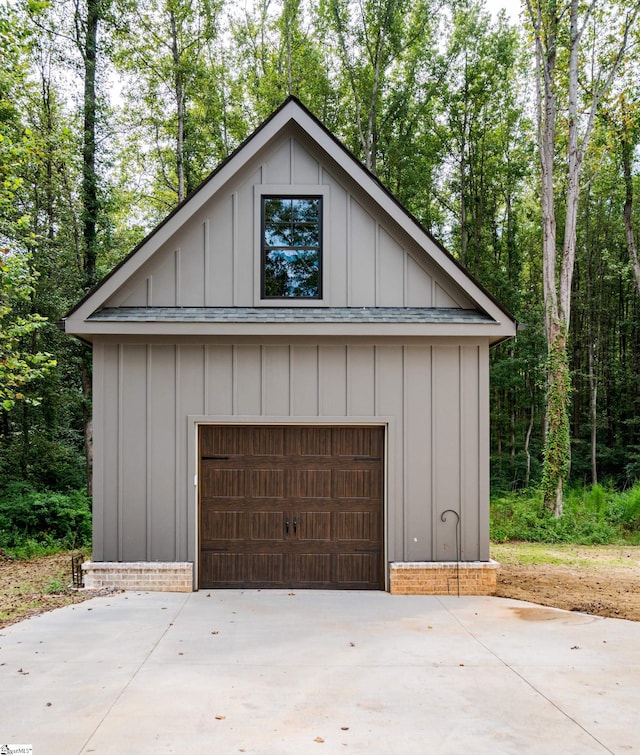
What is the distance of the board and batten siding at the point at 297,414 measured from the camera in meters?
8.86

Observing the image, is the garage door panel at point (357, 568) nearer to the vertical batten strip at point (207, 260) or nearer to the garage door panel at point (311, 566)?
the garage door panel at point (311, 566)

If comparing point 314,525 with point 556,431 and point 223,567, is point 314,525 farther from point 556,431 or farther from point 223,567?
point 556,431

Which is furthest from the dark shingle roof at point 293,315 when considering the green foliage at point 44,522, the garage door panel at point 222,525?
the green foliage at point 44,522

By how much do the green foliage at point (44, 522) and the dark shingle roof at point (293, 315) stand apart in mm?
6699

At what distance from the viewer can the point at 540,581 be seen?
393 inches

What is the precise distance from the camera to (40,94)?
1862 centimetres

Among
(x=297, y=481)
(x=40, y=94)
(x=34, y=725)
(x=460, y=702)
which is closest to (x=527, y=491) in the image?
(x=297, y=481)

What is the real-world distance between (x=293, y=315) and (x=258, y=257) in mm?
1087

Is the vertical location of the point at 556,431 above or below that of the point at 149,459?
below

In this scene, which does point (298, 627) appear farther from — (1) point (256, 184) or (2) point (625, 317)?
(2) point (625, 317)

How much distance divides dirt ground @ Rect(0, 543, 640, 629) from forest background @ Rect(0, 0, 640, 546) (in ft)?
8.02

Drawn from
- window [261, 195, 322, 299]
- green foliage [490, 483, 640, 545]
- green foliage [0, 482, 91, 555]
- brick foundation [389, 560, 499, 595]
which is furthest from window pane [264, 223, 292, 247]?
green foliage [490, 483, 640, 545]

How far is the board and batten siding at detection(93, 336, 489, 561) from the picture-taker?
8.86 m

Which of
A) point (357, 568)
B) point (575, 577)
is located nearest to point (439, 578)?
point (357, 568)
